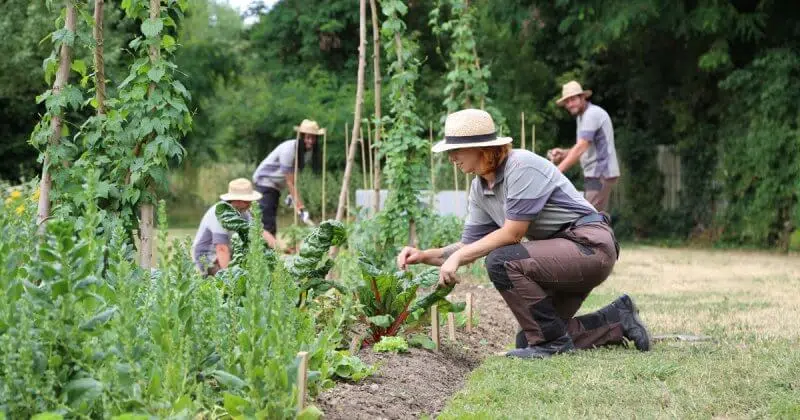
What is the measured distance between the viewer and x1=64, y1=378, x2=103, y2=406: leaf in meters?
2.88

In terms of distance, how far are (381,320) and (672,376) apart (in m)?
1.41

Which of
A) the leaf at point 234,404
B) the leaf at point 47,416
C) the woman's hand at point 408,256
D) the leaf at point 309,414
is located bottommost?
the leaf at point 309,414

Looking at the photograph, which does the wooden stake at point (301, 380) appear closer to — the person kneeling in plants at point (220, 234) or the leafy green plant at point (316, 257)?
the leafy green plant at point (316, 257)

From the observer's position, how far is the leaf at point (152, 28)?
5309 millimetres

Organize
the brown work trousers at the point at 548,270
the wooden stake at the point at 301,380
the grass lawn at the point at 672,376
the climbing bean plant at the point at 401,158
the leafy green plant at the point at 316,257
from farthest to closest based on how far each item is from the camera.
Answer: the climbing bean plant at the point at 401,158 < the brown work trousers at the point at 548,270 < the leafy green plant at the point at 316,257 < the grass lawn at the point at 672,376 < the wooden stake at the point at 301,380

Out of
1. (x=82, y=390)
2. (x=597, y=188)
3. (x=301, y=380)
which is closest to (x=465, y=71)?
(x=597, y=188)

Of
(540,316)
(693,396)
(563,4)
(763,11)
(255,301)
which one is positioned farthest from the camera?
(563,4)

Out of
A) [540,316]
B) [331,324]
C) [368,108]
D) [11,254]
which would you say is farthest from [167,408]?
[368,108]

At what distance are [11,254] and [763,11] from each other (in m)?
12.4

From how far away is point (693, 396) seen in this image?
4.08 metres

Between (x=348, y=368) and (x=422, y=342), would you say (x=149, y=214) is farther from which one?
(x=348, y=368)

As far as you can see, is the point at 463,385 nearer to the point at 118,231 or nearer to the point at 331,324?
the point at 331,324

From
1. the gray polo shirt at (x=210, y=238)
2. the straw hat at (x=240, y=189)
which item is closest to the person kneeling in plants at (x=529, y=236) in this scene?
the gray polo shirt at (x=210, y=238)

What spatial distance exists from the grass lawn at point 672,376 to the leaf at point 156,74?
226 cm
